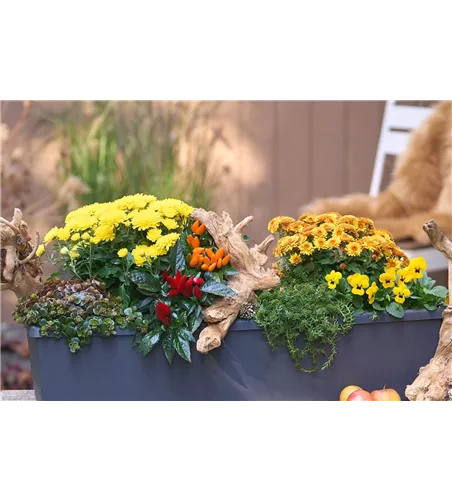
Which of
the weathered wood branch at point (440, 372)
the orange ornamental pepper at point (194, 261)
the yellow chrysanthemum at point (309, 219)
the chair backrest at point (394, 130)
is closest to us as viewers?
the weathered wood branch at point (440, 372)

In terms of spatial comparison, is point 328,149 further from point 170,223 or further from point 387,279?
point 170,223

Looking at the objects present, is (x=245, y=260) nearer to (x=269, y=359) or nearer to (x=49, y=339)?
(x=269, y=359)

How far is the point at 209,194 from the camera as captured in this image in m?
4.49

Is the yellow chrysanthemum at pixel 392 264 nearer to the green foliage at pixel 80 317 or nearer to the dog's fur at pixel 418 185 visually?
the green foliage at pixel 80 317

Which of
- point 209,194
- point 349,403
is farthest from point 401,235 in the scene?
point 349,403

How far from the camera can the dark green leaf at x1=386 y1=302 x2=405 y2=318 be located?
2154 millimetres

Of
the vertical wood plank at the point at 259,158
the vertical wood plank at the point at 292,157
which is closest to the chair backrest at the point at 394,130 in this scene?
the vertical wood plank at the point at 292,157

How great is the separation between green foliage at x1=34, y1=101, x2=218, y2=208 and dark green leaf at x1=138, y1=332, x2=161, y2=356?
2.38 metres

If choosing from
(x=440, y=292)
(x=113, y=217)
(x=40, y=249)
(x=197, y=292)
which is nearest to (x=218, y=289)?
(x=197, y=292)

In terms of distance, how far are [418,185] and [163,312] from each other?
2.80m

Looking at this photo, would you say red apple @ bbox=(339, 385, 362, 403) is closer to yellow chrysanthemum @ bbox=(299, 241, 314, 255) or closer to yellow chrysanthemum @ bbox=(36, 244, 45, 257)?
yellow chrysanthemum @ bbox=(299, 241, 314, 255)

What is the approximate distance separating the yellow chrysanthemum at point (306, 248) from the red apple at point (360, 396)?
0.44 meters

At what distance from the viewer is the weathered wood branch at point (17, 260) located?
217cm

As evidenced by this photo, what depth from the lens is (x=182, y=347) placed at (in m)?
2.04
